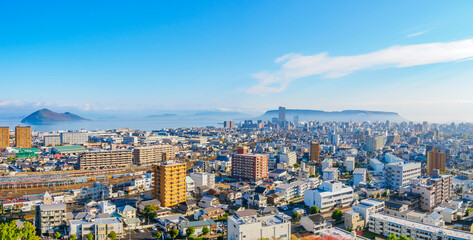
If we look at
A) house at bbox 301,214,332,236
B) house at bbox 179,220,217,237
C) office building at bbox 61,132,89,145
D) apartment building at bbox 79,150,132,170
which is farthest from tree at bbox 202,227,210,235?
office building at bbox 61,132,89,145

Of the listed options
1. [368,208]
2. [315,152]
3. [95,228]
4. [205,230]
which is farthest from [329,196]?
[315,152]

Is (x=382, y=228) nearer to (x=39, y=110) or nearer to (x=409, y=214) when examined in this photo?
(x=409, y=214)

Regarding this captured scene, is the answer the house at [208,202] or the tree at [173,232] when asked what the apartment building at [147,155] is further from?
the tree at [173,232]

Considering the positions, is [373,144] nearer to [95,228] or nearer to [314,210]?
[314,210]

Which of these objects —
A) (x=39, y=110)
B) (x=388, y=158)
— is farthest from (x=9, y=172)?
(x=39, y=110)

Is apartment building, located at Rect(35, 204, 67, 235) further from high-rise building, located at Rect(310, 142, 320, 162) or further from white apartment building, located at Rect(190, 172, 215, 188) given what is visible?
high-rise building, located at Rect(310, 142, 320, 162)

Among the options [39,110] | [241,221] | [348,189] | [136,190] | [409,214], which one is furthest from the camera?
[39,110]

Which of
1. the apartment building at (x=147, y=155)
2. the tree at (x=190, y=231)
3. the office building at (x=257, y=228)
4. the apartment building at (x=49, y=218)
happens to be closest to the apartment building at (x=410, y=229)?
the office building at (x=257, y=228)
